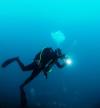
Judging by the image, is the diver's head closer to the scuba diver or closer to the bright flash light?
the scuba diver

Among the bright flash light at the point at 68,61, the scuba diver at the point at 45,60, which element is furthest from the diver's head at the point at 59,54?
the bright flash light at the point at 68,61

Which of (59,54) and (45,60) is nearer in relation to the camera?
(59,54)

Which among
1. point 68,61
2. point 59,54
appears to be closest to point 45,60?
point 59,54

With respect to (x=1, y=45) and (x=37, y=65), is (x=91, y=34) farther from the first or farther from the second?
(x=37, y=65)

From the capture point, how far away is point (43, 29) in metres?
152

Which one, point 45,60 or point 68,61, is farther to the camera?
point 45,60

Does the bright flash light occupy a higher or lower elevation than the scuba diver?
lower

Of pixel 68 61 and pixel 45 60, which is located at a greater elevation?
pixel 45 60

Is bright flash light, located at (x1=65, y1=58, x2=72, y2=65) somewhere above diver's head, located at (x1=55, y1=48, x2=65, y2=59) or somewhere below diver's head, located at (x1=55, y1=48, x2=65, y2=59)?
below

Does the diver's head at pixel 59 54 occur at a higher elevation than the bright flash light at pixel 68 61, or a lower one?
higher

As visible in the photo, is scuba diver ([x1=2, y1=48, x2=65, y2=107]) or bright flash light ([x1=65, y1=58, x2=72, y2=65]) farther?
scuba diver ([x1=2, y1=48, x2=65, y2=107])

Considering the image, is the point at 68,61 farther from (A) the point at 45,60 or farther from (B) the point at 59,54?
A: (A) the point at 45,60

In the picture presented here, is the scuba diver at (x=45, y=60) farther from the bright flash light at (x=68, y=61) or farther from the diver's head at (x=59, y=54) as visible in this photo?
the bright flash light at (x=68, y=61)

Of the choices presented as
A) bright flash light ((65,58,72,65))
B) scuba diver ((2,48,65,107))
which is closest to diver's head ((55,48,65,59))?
scuba diver ((2,48,65,107))
